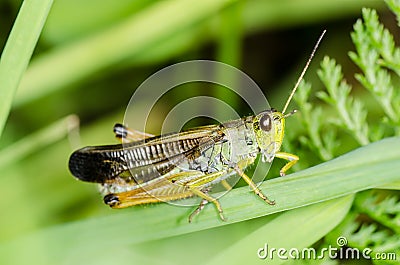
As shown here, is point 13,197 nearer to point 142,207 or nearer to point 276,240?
point 142,207

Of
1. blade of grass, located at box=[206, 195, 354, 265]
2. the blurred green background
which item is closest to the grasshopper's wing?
the blurred green background

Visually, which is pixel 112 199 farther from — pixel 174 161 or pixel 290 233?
pixel 290 233

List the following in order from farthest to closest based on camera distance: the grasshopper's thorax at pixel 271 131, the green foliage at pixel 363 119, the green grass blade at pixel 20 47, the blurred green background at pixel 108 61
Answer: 1. the blurred green background at pixel 108 61
2. the grasshopper's thorax at pixel 271 131
3. the green foliage at pixel 363 119
4. the green grass blade at pixel 20 47

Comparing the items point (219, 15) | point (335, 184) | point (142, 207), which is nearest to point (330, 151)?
point (335, 184)

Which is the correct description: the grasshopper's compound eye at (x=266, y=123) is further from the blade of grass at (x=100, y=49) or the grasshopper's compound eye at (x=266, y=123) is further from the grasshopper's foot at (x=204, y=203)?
the blade of grass at (x=100, y=49)

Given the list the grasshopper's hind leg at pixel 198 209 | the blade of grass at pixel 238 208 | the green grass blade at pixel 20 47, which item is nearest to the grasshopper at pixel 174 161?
the grasshopper's hind leg at pixel 198 209

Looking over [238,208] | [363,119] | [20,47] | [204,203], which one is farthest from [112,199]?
[363,119]
